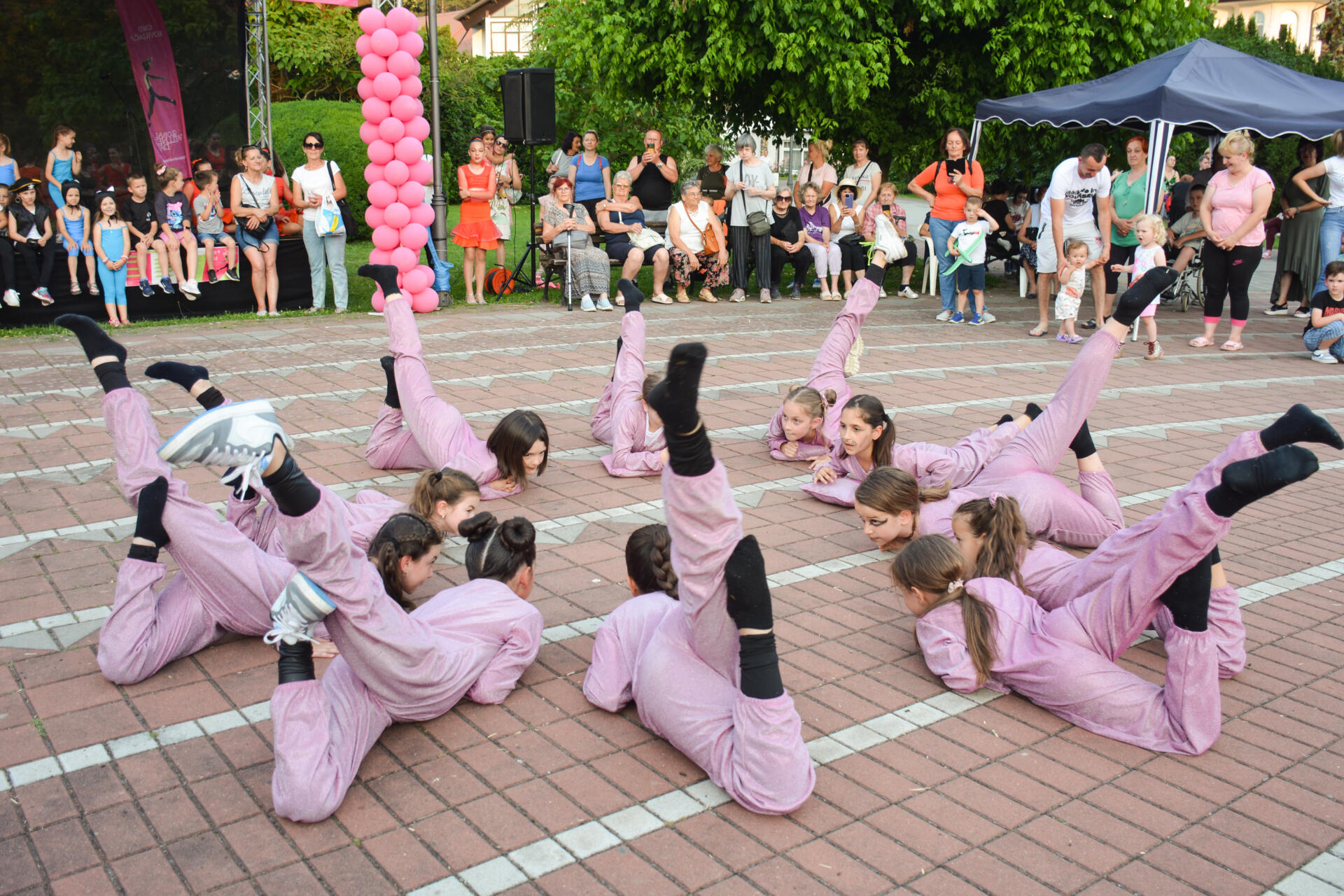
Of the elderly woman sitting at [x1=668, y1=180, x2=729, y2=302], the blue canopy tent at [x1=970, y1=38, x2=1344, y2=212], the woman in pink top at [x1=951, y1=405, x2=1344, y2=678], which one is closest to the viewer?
the woman in pink top at [x1=951, y1=405, x2=1344, y2=678]

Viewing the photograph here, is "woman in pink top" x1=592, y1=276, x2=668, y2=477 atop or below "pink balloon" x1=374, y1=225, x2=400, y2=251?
below

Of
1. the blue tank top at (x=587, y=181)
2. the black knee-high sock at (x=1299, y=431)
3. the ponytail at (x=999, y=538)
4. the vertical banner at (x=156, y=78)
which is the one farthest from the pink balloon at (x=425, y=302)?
the black knee-high sock at (x=1299, y=431)

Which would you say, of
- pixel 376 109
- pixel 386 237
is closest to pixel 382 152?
pixel 376 109

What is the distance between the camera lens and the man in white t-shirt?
1092 cm

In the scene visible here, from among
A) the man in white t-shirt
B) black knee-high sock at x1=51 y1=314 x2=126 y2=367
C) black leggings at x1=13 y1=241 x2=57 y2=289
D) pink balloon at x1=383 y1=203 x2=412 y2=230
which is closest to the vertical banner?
black leggings at x1=13 y1=241 x2=57 y2=289

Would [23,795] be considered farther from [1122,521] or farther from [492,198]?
[492,198]

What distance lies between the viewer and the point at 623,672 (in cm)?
371

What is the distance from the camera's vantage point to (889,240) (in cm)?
1357

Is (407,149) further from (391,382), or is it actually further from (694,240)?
(391,382)

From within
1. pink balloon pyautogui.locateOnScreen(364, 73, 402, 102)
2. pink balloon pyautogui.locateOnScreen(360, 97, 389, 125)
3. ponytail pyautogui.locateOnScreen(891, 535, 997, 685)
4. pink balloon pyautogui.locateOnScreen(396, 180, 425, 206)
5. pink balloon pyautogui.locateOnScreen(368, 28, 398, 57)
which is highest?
pink balloon pyautogui.locateOnScreen(368, 28, 398, 57)

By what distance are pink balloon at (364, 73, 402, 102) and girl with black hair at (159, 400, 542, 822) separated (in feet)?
25.8

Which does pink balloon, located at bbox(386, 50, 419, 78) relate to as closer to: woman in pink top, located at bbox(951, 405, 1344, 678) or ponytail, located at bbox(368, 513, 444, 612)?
ponytail, located at bbox(368, 513, 444, 612)

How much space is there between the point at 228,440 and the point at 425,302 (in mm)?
8796

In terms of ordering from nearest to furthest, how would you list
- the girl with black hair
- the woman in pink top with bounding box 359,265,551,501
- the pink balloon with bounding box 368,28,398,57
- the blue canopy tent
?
the girl with black hair < the woman in pink top with bounding box 359,265,551,501 < the pink balloon with bounding box 368,28,398,57 < the blue canopy tent
